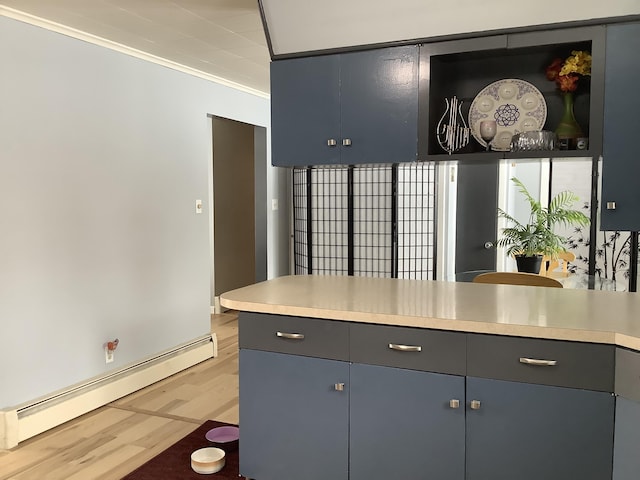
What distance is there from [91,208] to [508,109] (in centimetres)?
241

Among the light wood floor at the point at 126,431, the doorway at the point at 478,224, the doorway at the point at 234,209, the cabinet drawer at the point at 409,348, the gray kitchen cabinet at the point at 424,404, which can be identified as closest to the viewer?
the gray kitchen cabinet at the point at 424,404

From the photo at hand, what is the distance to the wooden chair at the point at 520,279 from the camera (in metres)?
2.82

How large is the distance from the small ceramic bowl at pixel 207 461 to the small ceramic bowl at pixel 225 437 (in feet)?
0.52

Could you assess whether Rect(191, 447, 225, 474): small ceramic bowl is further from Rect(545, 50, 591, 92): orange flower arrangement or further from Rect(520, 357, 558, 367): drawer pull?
Rect(545, 50, 591, 92): orange flower arrangement

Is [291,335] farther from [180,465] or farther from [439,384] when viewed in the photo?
[180,465]

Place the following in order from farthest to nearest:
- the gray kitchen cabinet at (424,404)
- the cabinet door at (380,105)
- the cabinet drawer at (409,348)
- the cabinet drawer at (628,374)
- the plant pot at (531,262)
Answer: the plant pot at (531,262) < the cabinet door at (380,105) < the cabinet drawer at (409,348) < the gray kitchen cabinet at (424,404) < the cabinet drawer at (628,374)

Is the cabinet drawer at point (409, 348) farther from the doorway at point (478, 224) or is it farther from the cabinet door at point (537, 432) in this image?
the doorway at point (478, 224)

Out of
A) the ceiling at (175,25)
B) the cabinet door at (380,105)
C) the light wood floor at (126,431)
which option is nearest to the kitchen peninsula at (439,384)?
the cabinet door at (380,105)

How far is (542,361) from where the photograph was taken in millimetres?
1796

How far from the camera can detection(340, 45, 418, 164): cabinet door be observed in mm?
A: 2512

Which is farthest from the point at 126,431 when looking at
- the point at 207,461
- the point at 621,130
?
the point at 621,130

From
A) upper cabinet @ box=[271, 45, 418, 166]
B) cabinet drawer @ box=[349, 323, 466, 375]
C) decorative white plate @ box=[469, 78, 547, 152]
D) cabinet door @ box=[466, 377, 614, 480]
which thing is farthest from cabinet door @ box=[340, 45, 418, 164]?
cabinet door @ box=[466, 377, 614, 480]

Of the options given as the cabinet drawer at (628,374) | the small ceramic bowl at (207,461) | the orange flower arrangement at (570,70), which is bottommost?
the small ceramic bowl at (207,461)

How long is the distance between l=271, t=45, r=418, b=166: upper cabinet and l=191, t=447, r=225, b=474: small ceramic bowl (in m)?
1.44
